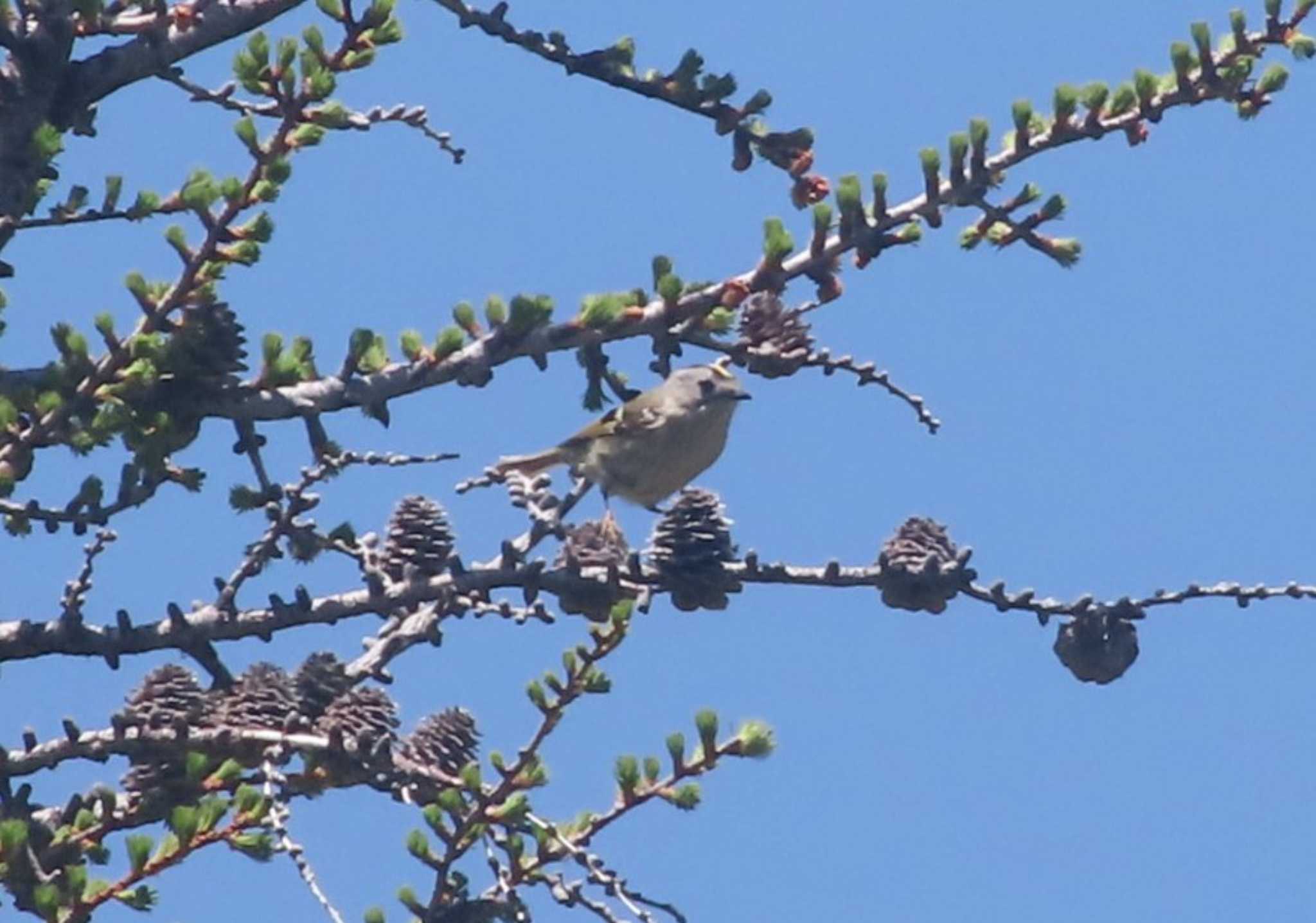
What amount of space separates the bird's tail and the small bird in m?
0.62

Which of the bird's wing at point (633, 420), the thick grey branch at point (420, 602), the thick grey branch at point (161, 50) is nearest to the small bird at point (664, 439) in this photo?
the bird's wing at point (633, 420)

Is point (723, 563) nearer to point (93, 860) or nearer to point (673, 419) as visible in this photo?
point (93, 860)

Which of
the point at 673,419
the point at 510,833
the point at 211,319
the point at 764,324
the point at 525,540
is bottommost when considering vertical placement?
the point at 510,833

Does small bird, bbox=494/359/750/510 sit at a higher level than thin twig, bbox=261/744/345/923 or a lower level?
higher

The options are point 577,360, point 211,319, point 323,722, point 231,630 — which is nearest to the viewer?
point 323,722

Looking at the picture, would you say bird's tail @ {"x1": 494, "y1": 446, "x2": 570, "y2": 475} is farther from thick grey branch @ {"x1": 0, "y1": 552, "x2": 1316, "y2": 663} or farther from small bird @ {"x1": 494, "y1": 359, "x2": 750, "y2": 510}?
thick grey branch @ {"x1": 0, "y1": 552, "x2": 1316, "y2": 663}

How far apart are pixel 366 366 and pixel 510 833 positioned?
1736 mm

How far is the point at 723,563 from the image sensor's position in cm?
623

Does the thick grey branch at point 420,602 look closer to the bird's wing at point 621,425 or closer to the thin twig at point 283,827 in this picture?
the thin twig at point 283,827

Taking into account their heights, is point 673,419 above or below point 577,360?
above

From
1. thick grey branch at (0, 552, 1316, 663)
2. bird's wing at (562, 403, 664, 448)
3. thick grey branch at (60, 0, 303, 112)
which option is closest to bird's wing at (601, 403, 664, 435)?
bird's wing at (562, 403, 664, 448)

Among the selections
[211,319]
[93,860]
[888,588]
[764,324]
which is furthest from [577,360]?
[93,860]

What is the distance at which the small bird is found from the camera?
986 cm

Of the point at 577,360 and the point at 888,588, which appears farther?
the point at 577,360
